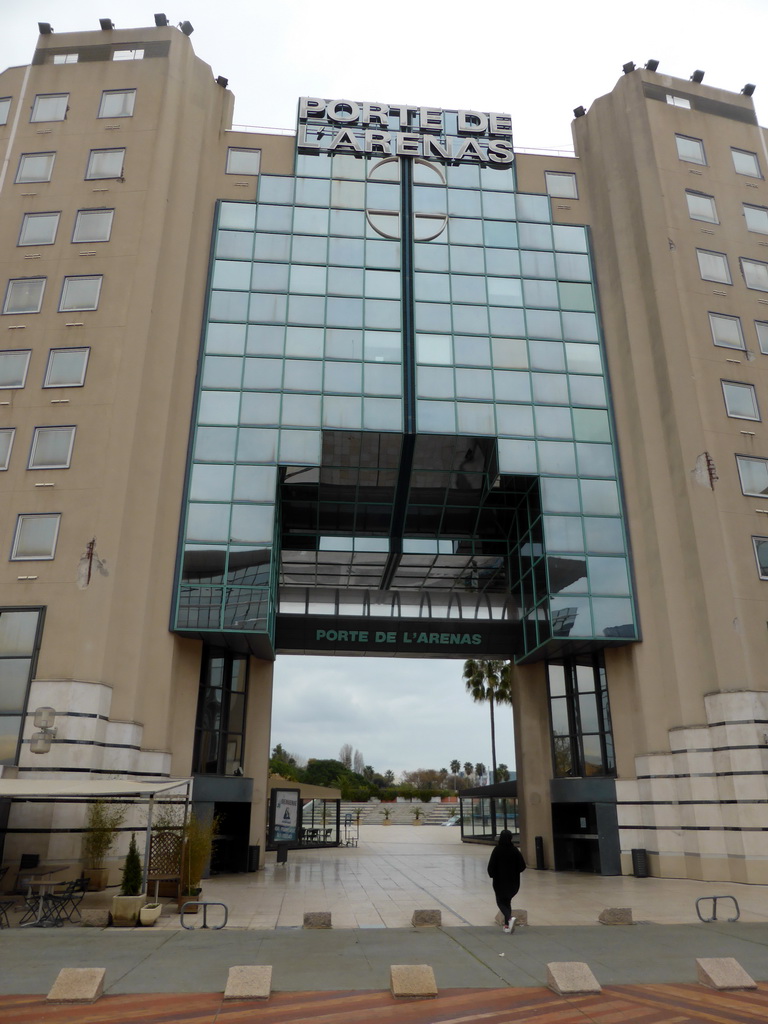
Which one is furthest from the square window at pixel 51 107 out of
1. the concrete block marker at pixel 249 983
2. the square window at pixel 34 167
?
the concrete block marker at pixel 249 983

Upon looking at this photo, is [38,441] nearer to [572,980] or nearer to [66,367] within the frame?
[66,367]

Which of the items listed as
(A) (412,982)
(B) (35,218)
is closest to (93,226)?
(B) (35,218)

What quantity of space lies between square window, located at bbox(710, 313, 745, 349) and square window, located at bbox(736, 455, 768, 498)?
5.25 meters

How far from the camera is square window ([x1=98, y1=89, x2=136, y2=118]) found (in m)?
32.3

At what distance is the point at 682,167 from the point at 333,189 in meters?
16.0

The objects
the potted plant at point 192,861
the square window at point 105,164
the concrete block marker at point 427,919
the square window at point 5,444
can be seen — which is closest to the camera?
the concrete block marker at point 427,919

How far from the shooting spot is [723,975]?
10.5m

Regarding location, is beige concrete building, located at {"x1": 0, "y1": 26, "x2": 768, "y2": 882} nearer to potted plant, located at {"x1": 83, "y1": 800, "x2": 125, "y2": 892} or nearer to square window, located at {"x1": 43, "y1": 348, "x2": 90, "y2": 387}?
square window, located at {"x1": 43, "y1": 348, "x2": 90, "y2": 387}

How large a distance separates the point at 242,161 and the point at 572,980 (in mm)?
34903

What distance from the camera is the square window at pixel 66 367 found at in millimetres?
27188

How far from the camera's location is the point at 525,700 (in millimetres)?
31500

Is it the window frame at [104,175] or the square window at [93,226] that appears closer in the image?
the square window at [93,226]

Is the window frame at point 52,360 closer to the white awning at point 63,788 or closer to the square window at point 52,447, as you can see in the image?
the square window at point 52,447

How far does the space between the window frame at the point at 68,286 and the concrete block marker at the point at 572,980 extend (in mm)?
26777
